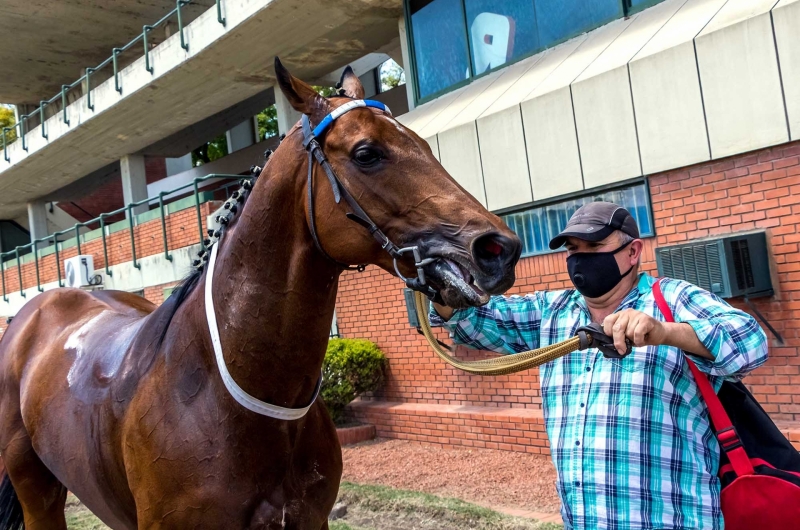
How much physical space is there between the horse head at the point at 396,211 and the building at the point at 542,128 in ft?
14.8

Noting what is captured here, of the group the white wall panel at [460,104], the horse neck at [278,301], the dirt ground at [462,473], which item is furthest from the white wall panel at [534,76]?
the horse neck at [278,301]

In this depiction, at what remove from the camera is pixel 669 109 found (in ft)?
20.8

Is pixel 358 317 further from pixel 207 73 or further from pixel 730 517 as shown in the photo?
pixel 730 517

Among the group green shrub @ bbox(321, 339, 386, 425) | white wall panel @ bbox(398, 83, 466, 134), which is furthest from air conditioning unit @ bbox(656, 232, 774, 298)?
green shrub @ bbox(321, 339, 386, 425)

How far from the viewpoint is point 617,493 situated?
7.93 ft

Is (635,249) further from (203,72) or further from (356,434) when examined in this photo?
(203,72)

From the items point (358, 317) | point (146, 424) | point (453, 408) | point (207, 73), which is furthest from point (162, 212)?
point (146, 424)

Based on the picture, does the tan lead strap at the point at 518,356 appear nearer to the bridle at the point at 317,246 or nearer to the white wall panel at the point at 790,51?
the bridle at the point at 317,246

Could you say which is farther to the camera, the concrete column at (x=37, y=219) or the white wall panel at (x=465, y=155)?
the concrete column at (x=37, y=219)

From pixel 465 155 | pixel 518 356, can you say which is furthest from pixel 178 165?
pixel 518 356

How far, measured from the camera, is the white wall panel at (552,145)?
7.25 m

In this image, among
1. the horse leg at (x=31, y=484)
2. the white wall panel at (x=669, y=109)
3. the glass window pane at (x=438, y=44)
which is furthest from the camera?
the glass window pane at (x=438, y=44)

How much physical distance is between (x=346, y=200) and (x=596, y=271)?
0.95 metres

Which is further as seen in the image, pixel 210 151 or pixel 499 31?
pixel 210 151
